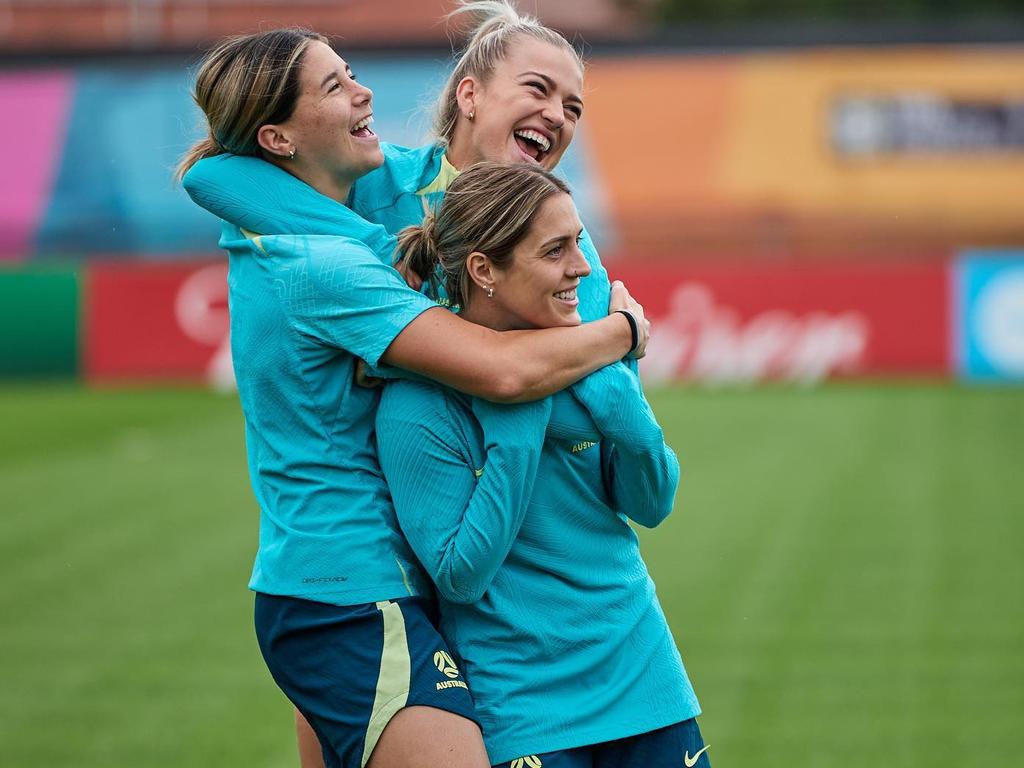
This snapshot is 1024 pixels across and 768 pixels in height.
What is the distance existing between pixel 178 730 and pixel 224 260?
45.1 feet

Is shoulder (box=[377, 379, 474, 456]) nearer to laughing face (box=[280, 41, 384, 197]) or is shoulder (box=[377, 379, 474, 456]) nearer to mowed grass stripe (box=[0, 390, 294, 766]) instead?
laughing face (box=[280, 41, 384, 197])

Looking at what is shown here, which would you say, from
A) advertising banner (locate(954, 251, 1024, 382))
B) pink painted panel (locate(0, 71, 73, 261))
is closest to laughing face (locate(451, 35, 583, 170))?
advertising banner (locate(954, 251, 1024, 382))

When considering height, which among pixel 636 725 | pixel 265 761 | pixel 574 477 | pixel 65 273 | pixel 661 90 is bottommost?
pixel 265 761

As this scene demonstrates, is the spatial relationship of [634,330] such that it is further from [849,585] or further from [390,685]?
[849,585]

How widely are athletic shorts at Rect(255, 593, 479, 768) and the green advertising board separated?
17.4 metres

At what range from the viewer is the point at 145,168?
25.2m

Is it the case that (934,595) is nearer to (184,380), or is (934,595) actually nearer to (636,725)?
(636,725)

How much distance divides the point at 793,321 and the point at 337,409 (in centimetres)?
1660

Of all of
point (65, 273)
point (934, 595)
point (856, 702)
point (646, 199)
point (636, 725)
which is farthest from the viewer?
point (646, 199)

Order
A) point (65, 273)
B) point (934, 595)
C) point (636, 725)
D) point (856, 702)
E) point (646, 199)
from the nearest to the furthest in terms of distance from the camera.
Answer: point (636, 725), point (856, 702), point (934, 595), point (65, 273), point (646, 199)

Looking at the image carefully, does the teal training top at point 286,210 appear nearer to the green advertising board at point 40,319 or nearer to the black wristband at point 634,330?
the black wristband at point 634,330

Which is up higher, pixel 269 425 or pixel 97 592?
pixel 269 425

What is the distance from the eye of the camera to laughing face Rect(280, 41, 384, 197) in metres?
3.16

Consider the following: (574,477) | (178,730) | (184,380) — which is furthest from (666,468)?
(184,380)
